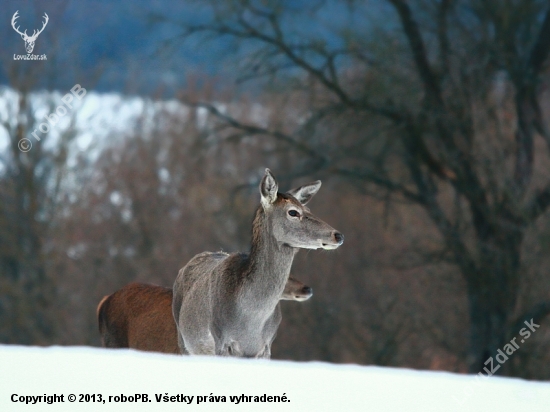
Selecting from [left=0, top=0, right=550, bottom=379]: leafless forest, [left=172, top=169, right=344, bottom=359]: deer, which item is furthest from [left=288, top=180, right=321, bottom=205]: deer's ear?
[left=0, top=0, right=550, bottom=379]: leafless forest

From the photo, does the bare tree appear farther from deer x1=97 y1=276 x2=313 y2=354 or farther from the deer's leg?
the deer's leg

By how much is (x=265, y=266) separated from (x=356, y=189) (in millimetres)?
23426

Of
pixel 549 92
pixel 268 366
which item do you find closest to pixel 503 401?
pixel 268 366

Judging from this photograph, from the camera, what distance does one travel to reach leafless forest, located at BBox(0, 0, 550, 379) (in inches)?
992

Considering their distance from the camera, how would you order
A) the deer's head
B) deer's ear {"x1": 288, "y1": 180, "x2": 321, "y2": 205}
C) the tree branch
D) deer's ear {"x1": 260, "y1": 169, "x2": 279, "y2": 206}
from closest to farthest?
deer's ear {"x1": 260, "y1": 169, "x2": 279, "y2": 206} < the deer's head < deer's ear {"x1": 288, "y1": 180, "x2": 321, "y2": 205} < the tree branch

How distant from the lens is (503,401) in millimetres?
4473

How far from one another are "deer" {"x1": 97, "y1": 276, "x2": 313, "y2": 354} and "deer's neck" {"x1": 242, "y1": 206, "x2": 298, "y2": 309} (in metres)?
0.63

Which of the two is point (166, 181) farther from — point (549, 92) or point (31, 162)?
point (549, 92)

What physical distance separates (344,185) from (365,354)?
Answer: 589cm

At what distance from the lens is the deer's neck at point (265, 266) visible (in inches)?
A: 245

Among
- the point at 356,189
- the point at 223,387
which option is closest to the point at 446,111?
the point at 356,189

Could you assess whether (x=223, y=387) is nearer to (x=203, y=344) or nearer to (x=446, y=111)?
(x=203, y=344)

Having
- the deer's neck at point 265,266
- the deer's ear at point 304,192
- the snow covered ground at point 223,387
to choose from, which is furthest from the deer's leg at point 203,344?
the snow covered ground at point 223,387

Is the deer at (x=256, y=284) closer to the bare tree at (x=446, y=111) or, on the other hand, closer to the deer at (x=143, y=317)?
the deer at (x=143, y=317)
